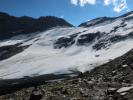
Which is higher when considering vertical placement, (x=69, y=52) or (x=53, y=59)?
(x=69, y=52)

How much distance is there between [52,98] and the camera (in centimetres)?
2019

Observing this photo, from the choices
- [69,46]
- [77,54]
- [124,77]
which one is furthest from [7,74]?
[124,77]

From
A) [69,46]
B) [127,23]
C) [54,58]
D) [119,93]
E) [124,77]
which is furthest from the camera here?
[127,23]

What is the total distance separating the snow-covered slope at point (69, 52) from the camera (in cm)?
11143

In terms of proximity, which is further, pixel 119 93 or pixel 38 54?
pixel 38 54

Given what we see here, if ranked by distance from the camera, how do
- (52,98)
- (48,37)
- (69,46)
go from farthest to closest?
(48,37)
(69,46)
(52,98)

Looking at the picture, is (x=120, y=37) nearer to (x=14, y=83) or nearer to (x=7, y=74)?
(x=7, y=74)

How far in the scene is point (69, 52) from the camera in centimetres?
14712

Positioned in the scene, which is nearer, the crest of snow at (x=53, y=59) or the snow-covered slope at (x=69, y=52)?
the crest of snow at (x=53, y=59)

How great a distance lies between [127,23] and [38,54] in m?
56.6

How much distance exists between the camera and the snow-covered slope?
11143cm

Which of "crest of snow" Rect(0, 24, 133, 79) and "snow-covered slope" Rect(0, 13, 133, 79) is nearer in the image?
"crest of snow" Rect(0, 24, 133, 79)

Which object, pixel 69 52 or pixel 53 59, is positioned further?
pixel 69 52

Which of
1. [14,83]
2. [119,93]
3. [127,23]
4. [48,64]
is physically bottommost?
[119,93]
